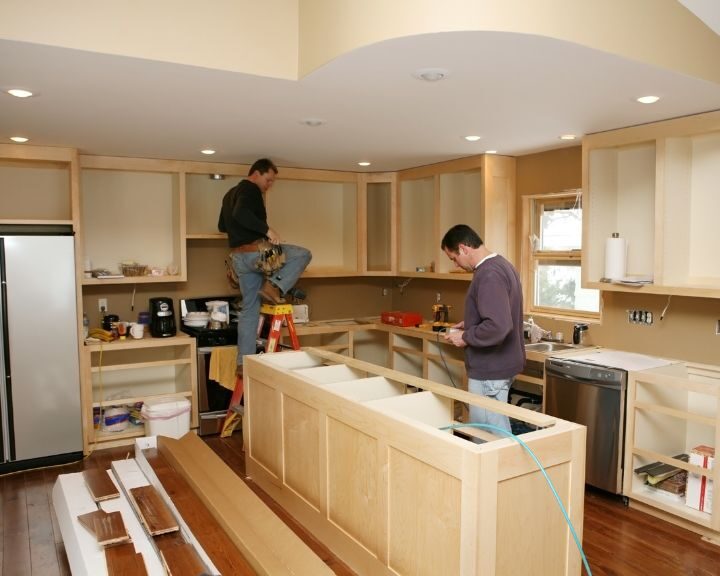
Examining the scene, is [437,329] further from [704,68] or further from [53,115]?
[53,115]

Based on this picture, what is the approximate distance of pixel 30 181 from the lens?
4668 mm

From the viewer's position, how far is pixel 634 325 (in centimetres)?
407

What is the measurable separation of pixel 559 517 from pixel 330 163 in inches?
145

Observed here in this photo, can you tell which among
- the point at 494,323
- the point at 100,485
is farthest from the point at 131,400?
the point at 494,323

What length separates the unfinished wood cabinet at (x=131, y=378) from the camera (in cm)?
455

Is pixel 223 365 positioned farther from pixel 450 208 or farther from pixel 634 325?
pixel 634 325

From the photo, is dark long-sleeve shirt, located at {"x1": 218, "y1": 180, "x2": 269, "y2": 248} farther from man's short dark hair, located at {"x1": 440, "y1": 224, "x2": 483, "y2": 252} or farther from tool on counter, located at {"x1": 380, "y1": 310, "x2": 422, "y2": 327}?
man's short dark hair, located at {"x1": 440, "y1": 224, "x2": 483, "y2": 252}

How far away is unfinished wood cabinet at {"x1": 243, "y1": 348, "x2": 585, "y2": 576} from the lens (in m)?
2.09

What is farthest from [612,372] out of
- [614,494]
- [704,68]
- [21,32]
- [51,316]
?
[51,316]

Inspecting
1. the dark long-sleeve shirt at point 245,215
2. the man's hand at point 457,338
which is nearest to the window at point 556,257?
the man's hand at point 457,338

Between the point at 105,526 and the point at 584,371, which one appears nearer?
the point at 105,526

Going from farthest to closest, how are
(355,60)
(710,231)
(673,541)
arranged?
(710,231) < (673,541) < (355,60)

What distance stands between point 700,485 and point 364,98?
9.10 ft

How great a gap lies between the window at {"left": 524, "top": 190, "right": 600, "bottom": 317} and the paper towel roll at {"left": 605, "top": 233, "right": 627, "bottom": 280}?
0.49 metres
